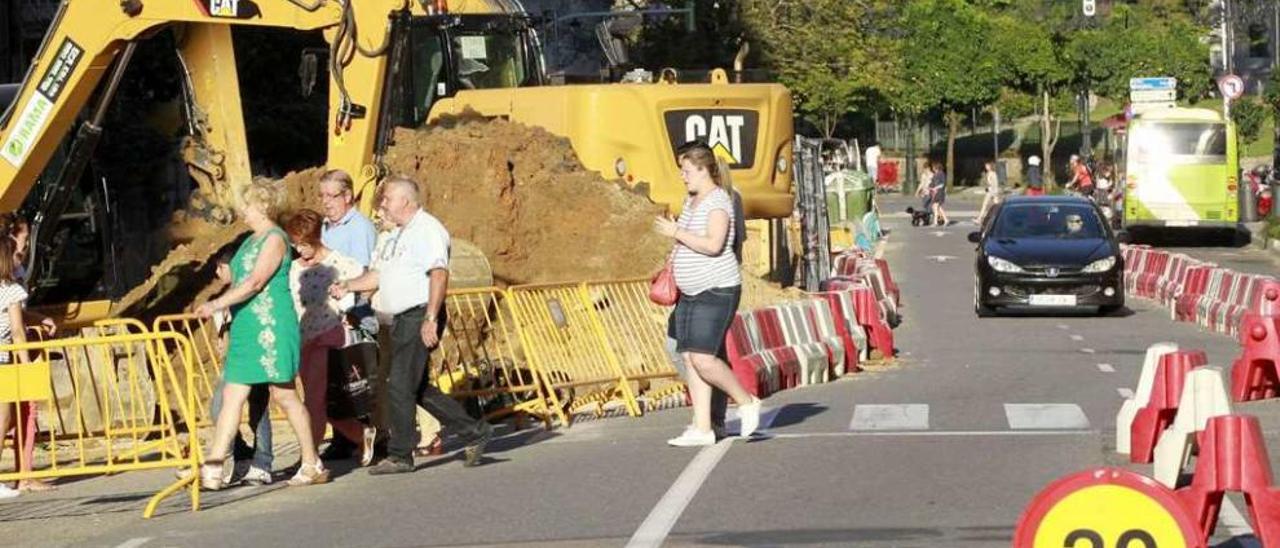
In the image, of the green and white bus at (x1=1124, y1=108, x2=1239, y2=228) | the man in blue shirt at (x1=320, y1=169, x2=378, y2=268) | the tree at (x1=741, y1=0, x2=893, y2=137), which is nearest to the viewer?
the man in blue shirt at (x1=320, y1=169, x2=378, y2=268)

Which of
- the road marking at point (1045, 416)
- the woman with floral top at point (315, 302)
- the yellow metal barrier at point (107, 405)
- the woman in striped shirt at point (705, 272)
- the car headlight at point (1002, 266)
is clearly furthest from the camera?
the car headlight at point (1002, 266)

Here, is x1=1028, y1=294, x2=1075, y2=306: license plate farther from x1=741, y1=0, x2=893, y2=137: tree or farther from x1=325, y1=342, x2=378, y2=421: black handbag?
x1=741, y1=0, x2=893, y2=137: tree

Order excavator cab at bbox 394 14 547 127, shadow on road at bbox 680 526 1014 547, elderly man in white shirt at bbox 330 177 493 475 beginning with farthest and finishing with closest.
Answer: excavator cab at bbox 394 14 547 127, elderly man in white shirt at bbox 330 177 493 475, shadow on road at bbox 680 526 1014 547

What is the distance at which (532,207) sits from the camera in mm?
23266

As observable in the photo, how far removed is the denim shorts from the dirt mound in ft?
28.3

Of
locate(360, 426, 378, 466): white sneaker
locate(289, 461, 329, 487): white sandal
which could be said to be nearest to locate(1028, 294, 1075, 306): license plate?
locate(360, 426, 378, 466): white sneaker

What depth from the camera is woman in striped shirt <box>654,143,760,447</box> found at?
13.9m

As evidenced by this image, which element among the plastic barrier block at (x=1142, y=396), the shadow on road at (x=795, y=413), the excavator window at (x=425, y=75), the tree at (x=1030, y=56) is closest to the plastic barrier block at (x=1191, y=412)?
the plastic barrier block at (x=1142, y=396)

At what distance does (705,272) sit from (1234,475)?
5610mm

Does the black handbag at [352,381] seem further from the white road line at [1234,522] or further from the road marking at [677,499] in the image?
the white road line at [1234,522]

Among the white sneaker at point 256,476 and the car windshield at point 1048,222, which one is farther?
the car windshield at point 1048,222

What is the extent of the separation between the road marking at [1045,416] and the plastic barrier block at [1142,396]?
1457 mm

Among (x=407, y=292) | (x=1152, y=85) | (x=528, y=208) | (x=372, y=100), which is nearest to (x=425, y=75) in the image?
(x=528, y=208)

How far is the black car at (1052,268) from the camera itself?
2877 cm
